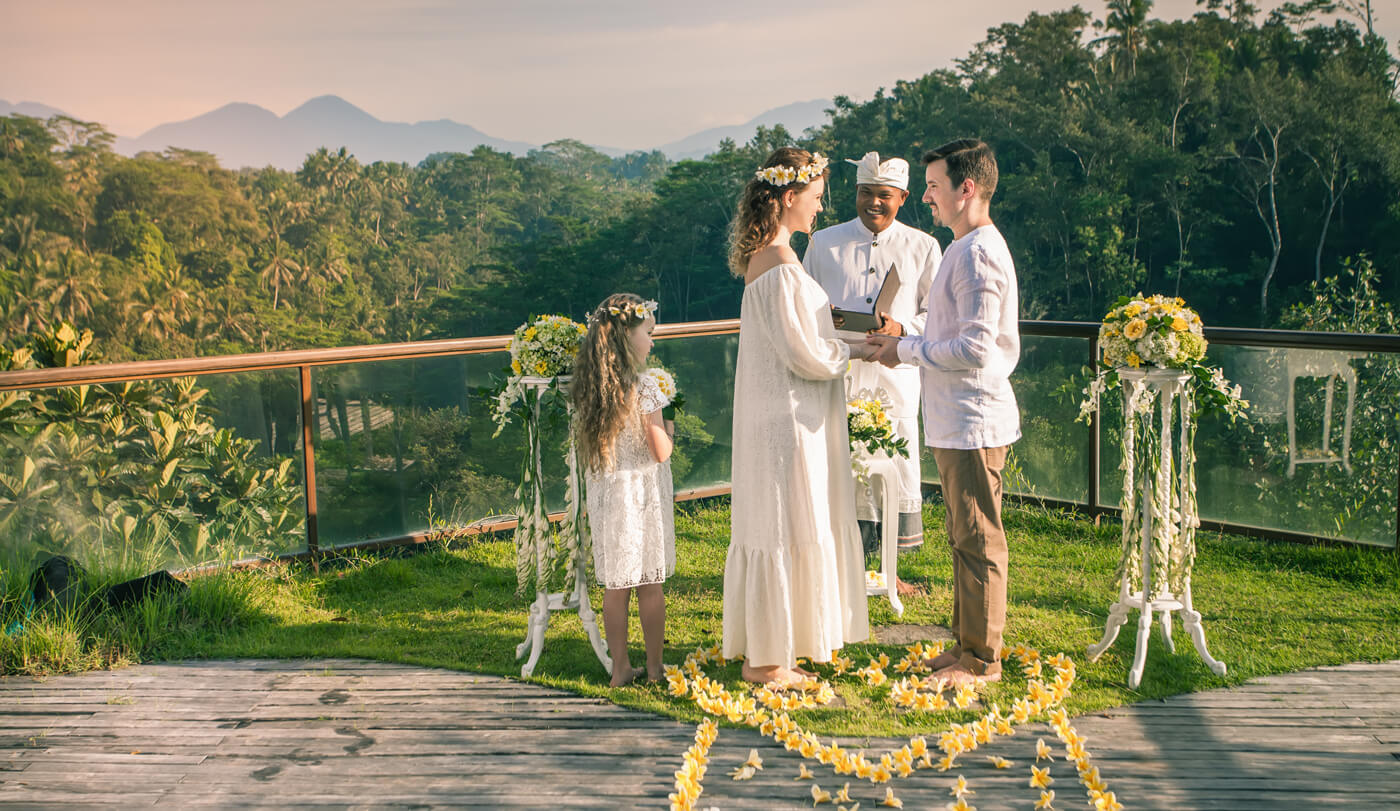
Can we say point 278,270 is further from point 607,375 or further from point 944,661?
point 944,661

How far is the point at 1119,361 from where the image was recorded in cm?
393

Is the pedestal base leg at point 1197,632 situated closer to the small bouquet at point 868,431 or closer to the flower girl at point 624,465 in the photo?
the small bouquet at point 868,431

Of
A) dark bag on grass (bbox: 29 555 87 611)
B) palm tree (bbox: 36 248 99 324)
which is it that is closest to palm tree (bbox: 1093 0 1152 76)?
palm tree (bbox: 36 248 99 324)

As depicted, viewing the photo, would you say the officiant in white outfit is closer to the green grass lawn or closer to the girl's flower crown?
the green grass lawn

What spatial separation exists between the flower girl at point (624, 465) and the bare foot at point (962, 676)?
39.4 inches

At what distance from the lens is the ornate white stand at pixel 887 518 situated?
479 centimetres

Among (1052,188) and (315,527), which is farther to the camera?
(1052,188)

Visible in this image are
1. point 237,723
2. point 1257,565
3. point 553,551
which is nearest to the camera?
point 237,723

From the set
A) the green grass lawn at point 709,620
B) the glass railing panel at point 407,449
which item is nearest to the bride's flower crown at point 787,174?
the green grass lawn at point 709,620

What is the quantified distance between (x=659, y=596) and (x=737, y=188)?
48177mm

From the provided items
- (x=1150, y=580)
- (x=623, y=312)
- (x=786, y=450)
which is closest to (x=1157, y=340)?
(x=1150, y=580)

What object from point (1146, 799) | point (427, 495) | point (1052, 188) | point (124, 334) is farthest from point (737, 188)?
point (1146, 799)

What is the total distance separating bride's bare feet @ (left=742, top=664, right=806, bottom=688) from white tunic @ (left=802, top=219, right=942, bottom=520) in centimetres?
114

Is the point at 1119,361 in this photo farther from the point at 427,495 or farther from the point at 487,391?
the point at 427,495
